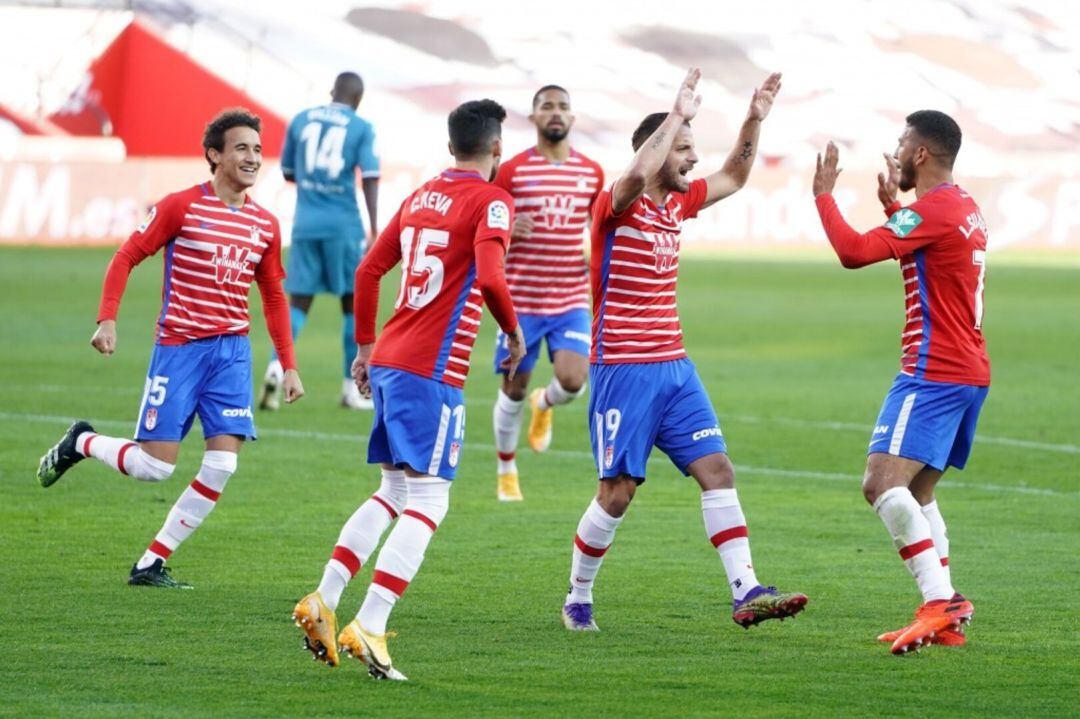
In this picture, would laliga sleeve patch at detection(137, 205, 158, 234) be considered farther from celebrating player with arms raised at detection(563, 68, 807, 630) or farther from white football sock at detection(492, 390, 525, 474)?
white football sock at detection(492, 390, 525, 474)

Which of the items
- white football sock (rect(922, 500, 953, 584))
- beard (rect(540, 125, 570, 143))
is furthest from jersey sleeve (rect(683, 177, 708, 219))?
beard (rect(540, 125, 570, 143))

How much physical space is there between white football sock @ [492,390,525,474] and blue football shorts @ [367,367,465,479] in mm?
4071

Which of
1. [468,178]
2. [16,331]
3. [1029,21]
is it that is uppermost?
[1029,21]

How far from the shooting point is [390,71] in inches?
2152

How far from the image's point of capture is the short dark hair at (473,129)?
22.1 feet

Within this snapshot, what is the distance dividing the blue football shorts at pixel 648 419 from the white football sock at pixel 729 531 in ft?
0.59

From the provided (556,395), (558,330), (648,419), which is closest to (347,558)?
(648,419)

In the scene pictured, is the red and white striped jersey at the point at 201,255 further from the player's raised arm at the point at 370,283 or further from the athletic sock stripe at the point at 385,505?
the athletic sock stripe at the point at 385,505

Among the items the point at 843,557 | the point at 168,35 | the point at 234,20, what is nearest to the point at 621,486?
the point at 843,557

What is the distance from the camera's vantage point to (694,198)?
7516mm

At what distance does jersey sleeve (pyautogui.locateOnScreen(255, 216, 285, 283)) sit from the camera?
8.30 meters

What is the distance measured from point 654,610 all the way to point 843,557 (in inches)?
65.7

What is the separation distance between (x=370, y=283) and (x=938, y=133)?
2.18 m

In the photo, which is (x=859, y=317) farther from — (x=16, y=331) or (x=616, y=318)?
(x=616, y=318)
